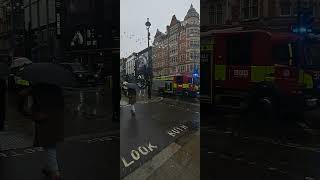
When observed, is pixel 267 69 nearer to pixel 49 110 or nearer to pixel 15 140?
pixel 49 110

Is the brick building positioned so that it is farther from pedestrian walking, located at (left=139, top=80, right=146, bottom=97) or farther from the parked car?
the parked car

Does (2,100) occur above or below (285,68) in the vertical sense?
below

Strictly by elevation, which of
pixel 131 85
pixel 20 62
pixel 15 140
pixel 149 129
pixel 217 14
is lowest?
pixel 15 140

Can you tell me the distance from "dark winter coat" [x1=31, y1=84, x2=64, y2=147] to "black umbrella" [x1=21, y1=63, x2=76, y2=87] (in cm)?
3

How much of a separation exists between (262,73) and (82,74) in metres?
0.91

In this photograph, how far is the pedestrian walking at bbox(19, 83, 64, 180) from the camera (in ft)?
8.13

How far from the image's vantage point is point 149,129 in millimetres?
2258

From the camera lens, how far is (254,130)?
225 cm

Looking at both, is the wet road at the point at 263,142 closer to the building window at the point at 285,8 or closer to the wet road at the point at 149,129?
the wet road at the point at 149,129

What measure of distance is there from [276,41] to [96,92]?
936 mm

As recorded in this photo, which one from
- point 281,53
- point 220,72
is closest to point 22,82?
point 220,72

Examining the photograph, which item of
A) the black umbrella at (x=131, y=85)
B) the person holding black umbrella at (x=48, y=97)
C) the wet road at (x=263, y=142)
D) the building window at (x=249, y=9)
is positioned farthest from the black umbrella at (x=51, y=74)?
the building window at (x=249, y=9)

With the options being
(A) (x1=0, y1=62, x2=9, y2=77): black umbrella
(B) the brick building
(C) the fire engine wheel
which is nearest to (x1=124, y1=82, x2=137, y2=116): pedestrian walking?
(B) the brick building

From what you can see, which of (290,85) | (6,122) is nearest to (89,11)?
(6,122)
